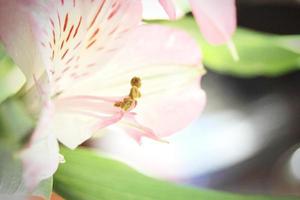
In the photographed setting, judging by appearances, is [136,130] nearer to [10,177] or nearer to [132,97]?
[132,97]

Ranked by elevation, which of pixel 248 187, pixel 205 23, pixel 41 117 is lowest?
pixel 248 187

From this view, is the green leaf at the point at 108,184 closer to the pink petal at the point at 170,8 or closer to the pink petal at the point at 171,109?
the pink petal at the point at 171,109

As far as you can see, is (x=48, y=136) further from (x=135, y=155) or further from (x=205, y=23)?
(x=205, y=23)

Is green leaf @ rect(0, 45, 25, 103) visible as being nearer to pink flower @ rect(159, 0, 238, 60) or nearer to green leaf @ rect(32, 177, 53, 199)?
green leaf @ rect(32, 177, 53, 199)

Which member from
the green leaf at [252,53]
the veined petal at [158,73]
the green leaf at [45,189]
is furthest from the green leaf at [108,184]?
the green leaf at [252,53]

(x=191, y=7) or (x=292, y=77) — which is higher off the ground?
(x=191, y=7)

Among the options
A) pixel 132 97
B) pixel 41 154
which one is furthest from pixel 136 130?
pixel 41 154

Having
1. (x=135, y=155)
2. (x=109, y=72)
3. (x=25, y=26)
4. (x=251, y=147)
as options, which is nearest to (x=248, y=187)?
(x=251, y=147)
